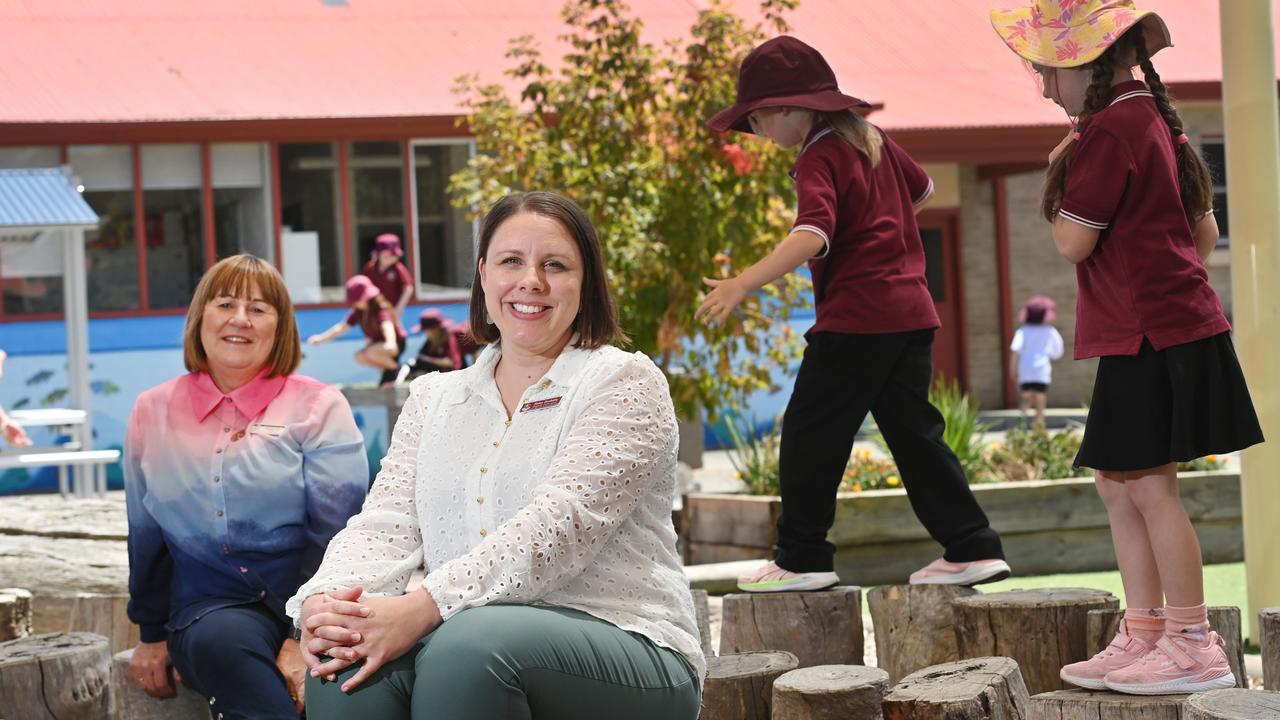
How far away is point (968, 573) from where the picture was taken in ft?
14.9

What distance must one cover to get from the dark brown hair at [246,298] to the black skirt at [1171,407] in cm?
201

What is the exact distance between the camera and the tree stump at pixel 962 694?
3072 mm

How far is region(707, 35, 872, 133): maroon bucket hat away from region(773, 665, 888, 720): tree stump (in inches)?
68.8

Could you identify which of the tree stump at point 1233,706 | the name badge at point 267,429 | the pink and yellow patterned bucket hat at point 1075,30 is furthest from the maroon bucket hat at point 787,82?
the tree stump at point 1233,706

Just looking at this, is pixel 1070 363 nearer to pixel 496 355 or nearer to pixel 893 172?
pixel 893 172

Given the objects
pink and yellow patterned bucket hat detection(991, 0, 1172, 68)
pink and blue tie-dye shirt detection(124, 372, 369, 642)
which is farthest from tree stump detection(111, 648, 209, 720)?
pink and yellow patterned bucket hat detection(991, 0, 1172, 68)

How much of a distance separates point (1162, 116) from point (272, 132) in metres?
11.8

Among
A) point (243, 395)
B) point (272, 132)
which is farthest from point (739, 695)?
point (272, 132)

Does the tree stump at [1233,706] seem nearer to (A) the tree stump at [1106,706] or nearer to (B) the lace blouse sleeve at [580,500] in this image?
(A) the tree stump at [1106,706]

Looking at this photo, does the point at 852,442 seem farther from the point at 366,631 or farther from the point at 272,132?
the point at 272,132

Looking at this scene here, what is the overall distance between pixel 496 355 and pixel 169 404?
1.11 metres

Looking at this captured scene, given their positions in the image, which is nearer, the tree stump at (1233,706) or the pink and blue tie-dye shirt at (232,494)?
the tree stump at (1233,706)

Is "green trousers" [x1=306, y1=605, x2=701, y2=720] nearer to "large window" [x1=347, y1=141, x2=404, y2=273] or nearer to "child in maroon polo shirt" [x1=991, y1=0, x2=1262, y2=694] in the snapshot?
"child in maroon polo shirt" [x1=991, y1=0, x2=1262, y2=694]

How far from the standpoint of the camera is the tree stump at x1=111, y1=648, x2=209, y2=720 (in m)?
3.94
